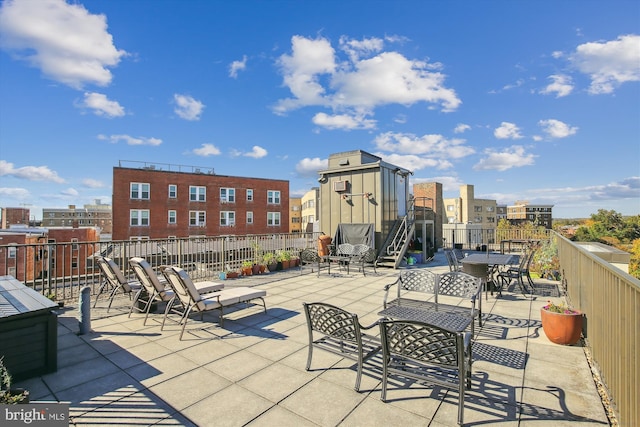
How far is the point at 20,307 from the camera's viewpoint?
10.5 feet

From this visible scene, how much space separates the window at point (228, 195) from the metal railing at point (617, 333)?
118 feet

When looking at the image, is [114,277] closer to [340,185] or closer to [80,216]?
[340,185]

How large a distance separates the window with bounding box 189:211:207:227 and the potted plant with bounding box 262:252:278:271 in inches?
1062

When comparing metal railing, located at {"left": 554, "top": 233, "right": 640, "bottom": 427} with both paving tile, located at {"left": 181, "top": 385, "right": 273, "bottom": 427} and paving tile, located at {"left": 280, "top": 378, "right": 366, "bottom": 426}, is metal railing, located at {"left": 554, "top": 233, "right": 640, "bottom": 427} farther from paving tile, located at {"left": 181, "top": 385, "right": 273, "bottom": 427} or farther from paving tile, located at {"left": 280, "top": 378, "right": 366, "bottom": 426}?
paving tile, located at {"left": 181, "top": 385, "right": 273, "bottom": 427}

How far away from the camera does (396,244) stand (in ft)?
39.8

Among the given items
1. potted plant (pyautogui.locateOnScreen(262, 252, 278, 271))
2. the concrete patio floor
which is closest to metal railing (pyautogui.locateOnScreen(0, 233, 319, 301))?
potted plant (pyautogui.locateOnScreen(262, 252, 278, 271))

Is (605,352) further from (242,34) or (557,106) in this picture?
(242,34)

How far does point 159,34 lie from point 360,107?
432 inches

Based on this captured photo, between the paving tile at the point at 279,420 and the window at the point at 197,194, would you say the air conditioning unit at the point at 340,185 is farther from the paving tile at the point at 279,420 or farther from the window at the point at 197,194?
the window at the point at 197,194

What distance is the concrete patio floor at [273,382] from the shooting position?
241 cm

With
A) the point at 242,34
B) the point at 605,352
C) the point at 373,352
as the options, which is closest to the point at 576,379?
the point at 605,352

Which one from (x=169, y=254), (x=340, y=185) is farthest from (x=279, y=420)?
(x=340, y=185)

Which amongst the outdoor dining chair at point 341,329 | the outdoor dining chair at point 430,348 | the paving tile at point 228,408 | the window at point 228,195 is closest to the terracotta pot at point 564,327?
the outdoor dining chair at point 430,348

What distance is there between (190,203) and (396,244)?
2855 cm
